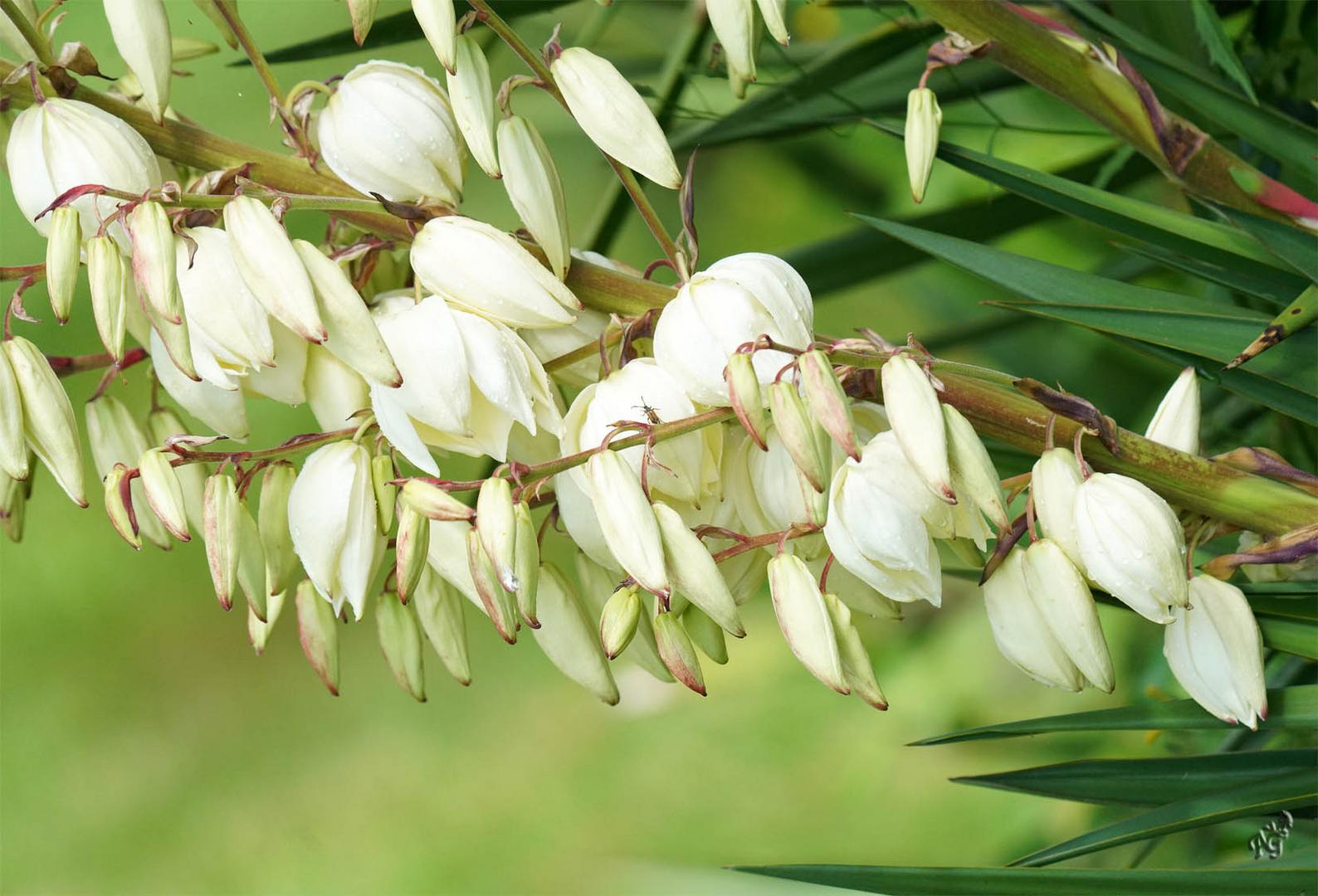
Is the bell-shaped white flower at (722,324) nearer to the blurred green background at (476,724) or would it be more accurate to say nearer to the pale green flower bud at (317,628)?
the pale green flower bud at (317,628)

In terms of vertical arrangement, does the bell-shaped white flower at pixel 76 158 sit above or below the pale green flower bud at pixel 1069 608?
above

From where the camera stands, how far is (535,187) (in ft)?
0.77

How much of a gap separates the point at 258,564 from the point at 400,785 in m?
0.58

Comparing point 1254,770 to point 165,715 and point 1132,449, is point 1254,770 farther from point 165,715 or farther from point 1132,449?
point 165,715

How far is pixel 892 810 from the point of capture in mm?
718

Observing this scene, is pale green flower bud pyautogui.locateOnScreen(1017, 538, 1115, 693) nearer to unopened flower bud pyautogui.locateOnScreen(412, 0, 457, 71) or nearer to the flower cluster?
the flower cluster

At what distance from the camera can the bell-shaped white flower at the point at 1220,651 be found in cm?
24

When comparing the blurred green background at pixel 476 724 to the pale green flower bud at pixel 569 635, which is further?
the blurred green background at pixel 476 724

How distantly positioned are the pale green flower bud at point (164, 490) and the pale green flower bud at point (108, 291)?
3cm

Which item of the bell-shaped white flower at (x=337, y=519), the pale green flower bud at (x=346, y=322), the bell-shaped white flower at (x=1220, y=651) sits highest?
the pale green flower bud at (x=346, y=322)

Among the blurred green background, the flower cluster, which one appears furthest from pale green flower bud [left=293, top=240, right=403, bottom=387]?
the blurred green background

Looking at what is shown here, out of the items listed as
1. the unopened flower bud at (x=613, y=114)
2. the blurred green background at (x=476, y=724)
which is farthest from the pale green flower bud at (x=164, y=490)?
Answer: the blurred green background at (x=476, y=724)

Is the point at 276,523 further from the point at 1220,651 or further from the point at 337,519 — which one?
the point at 1220,651

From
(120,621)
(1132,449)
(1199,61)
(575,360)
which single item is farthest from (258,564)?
(120,621)
